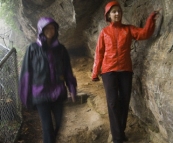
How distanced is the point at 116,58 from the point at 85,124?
1904 mm

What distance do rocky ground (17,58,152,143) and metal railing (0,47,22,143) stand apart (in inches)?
10.7

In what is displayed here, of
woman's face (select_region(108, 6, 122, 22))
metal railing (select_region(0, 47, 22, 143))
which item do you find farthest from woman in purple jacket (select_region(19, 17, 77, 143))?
woman's face (select_region(108, 6, 122, 22))

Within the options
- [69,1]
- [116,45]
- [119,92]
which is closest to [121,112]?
[119,92]

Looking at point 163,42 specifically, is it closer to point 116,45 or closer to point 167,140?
point 116,45

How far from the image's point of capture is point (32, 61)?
323cm

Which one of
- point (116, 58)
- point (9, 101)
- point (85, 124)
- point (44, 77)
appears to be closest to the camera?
point (44, 77)

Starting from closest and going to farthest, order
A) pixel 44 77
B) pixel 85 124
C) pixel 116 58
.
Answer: pixel 44 77, pixel 116 58, pixel 85 124

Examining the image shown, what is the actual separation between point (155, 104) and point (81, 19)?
3857 mm

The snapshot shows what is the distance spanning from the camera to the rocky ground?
4.43 m

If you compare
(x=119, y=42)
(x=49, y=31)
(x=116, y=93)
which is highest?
(x=49, y=31)

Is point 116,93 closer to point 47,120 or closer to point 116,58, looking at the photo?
point 116,58

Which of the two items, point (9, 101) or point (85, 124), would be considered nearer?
point (9, 101)

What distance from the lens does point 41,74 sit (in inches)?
126

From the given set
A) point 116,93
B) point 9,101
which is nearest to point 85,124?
point 116,93
